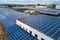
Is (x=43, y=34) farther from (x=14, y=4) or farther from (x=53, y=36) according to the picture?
(x=14, y=4)

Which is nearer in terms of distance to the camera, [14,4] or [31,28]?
[31,28]

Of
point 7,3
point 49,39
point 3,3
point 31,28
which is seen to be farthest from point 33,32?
point 3,3

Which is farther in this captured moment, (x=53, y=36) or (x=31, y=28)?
(x=31, y=28)

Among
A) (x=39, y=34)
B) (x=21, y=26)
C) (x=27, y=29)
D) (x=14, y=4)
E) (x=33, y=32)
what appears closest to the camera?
(x=39, y=34)

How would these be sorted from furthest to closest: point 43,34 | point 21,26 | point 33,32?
point 21,26 → point 33,32 → point 43,34

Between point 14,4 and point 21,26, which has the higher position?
point 21,26

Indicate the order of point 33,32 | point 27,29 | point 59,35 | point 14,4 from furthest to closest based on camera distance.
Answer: point 14,4 < point 27,29 < point 33,32 < point 59,35

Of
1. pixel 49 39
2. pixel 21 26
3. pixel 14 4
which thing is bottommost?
pixel 14 4

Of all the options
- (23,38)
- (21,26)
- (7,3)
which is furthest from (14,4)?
(23,38)

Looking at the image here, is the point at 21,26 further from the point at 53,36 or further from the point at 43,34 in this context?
the point at 53,36
